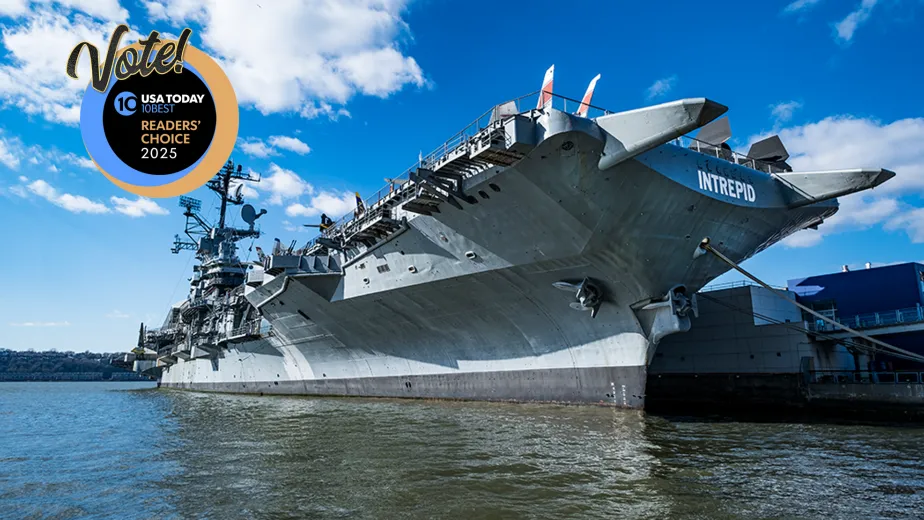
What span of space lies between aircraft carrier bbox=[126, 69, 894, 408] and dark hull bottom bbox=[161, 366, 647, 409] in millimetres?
38

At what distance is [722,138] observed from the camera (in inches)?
518

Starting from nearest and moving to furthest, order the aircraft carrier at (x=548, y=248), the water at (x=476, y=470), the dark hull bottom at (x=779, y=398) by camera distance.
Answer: the water at (x=476, y=470)
the aircraft carrier at (x=548, y=248)
the dark hull bottom at (x=779, y=398)

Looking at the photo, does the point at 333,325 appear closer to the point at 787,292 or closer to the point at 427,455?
the point at 427,455

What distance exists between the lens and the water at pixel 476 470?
517cm

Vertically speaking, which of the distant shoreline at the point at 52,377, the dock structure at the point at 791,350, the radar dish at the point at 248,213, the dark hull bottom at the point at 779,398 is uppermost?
the radar dish at the point at 248,213

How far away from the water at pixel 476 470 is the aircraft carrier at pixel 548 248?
2.51 meters

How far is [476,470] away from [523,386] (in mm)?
8004

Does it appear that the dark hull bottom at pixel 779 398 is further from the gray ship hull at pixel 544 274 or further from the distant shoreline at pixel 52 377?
the distant shoreline at pixel 52 377

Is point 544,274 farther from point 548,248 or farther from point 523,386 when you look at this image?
point 523,386

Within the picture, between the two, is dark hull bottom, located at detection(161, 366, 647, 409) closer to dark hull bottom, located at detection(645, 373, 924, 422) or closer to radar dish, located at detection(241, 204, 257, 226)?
dark hull bottom, located at detection(645, 373, 924, 422)

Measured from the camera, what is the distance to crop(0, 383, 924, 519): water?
517 cm

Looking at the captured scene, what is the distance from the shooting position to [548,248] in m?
11.7

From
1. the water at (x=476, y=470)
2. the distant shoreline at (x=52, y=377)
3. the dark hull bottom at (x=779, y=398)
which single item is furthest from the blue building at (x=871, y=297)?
the distant shoreline at (x=52, y=377)

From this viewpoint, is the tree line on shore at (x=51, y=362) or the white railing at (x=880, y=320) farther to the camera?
the tree line on shore at (x=51, y=362)
